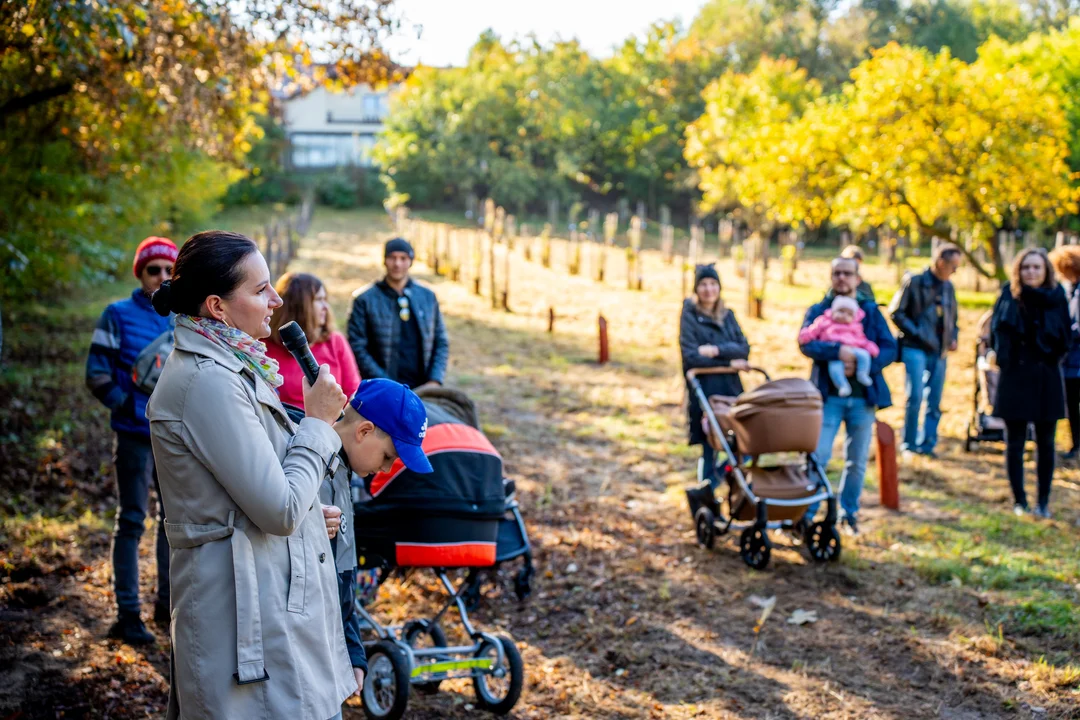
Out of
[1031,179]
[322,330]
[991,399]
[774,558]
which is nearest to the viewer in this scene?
[322,330]

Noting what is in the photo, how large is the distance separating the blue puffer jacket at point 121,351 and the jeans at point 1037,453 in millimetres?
5737

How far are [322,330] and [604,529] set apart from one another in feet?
10.0

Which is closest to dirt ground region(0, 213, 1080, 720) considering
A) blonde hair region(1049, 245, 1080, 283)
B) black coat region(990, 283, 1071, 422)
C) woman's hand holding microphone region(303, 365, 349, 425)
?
black coat region(990, 283, 1071, 422)

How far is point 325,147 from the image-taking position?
6044cm

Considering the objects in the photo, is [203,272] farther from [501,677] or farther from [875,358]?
[875,358]

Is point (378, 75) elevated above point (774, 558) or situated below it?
above

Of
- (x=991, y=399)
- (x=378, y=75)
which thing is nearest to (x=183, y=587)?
(x=991, y=399)

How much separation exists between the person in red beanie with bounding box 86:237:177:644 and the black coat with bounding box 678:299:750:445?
349 cm

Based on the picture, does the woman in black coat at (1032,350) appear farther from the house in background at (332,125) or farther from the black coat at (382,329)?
the house in background at (332,125)

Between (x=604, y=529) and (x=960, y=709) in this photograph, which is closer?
(x=960, y=709)

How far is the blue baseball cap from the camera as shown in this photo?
289cm

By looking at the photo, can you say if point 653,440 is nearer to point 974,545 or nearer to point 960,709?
point 974,545

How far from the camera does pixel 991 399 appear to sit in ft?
27.2

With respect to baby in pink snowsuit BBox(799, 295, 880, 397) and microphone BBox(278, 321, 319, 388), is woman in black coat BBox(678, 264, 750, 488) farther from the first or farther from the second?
microphone BBox(278, 321, 319, 388)
